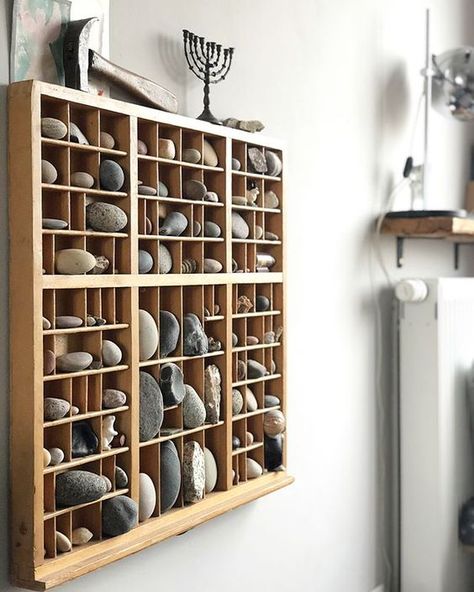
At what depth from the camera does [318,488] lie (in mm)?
2363

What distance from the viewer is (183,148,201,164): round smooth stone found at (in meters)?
1.77

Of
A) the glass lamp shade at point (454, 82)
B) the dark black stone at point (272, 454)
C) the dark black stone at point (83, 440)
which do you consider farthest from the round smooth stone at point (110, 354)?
the glass lamp shade at point (454, 82)

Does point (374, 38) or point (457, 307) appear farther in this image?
point (457, 307)

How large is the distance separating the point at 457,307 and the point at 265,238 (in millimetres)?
955

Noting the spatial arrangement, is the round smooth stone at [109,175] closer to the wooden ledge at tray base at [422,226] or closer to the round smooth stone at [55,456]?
the round smooth stone at [55,456]

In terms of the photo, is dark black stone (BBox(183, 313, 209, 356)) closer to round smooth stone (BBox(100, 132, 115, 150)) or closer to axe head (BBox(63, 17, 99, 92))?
round smooth stone (BBox(100, 132, 115, 150))

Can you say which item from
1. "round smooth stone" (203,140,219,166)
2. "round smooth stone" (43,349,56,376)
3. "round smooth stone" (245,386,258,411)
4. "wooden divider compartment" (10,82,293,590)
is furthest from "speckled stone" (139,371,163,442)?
"round smooth stone" (203,140,219,166)

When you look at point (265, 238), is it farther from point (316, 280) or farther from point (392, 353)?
point (392, 353)

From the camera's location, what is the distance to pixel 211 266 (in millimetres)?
1822

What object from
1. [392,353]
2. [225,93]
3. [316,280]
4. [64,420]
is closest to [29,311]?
[64,420]

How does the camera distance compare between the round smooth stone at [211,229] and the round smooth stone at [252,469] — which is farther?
the round smooth stone at [252,469]

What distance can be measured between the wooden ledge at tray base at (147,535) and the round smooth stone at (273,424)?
0.10 meters

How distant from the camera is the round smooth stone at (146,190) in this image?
1629 mm

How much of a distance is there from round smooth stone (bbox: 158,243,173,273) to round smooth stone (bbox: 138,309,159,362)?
9 cm
